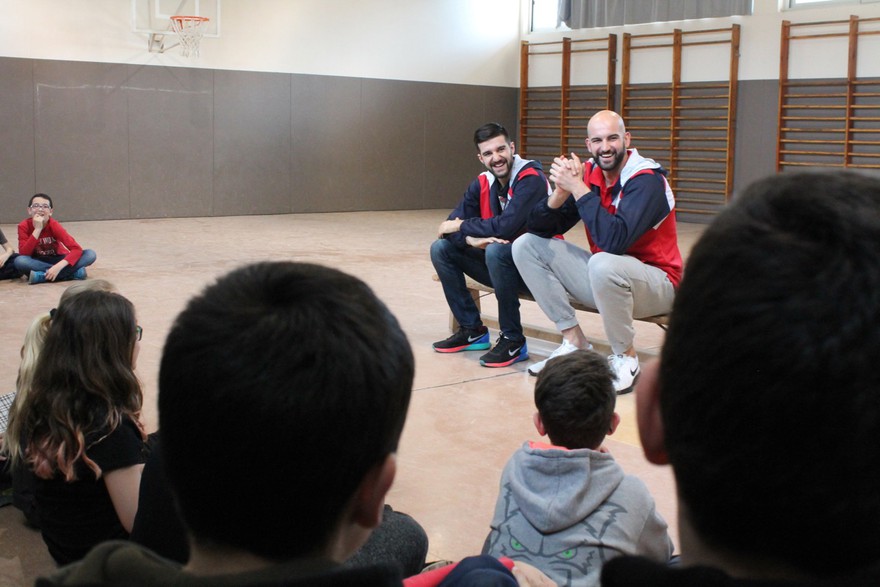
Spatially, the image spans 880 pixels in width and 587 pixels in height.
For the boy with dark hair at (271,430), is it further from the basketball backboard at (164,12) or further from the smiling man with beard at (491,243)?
the basketball backboard at (164,12)

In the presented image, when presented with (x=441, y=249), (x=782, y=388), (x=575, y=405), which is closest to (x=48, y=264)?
(x=441, y=249)

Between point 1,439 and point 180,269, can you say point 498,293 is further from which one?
point 180,269

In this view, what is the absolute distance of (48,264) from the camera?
651cm

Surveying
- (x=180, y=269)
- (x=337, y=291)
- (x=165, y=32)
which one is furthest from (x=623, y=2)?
(x=337, y=291)

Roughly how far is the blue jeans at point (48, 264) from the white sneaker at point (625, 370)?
13.5 feet

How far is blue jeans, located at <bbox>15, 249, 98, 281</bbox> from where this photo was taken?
642cm

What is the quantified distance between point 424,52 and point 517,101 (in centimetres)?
172

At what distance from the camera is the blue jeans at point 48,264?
6418mm

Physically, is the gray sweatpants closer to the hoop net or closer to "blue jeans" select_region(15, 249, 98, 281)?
"blue jeans" select_region(15, 249, 98, 281)

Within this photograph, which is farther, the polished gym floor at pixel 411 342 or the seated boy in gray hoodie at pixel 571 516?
the polished gym floor at pixel 411 342

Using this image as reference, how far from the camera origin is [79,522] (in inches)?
82.4

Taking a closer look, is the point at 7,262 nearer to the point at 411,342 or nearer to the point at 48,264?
the point at 48,264

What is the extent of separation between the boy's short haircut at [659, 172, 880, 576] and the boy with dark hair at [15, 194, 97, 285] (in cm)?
636

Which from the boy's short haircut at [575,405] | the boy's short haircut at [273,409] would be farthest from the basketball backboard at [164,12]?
the boy's short haircut at [273,409]
